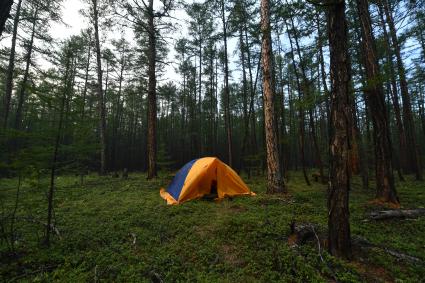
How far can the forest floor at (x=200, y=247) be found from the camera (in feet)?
9.68

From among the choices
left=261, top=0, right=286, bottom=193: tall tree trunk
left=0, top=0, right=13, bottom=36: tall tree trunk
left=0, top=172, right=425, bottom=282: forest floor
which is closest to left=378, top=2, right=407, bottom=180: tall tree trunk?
left=261, top=0, right=286, bottom=193: tall tree trunk

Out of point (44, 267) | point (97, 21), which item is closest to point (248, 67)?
point (97, 21)

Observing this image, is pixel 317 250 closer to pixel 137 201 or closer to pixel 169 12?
pixel 137 201

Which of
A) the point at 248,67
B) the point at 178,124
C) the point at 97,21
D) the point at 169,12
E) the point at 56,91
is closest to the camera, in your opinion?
the point at 56,91

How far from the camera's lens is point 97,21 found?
1488cm

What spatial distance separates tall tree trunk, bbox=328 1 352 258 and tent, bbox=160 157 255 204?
4.26 metres

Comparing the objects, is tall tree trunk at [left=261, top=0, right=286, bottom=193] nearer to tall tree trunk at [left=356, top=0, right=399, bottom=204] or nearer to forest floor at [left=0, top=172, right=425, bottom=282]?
forest floor at [left=0, top=172, right=425, bottom=282]

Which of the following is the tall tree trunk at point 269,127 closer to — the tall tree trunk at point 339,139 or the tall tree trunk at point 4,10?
the tall tree trunk at point 339,139

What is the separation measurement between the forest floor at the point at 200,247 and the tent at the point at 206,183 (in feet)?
3.95

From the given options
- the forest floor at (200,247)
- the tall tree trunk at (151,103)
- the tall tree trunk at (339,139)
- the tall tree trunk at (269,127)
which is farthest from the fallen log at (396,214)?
the tall tree trunk at (151,103)

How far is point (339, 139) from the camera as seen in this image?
3293mm

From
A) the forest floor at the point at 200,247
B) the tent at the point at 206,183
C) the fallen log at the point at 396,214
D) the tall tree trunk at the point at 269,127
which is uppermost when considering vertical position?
the tall tree trunk at the point at 269,127

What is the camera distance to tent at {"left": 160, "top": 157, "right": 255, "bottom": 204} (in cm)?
718

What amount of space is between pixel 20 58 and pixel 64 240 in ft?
44.0
